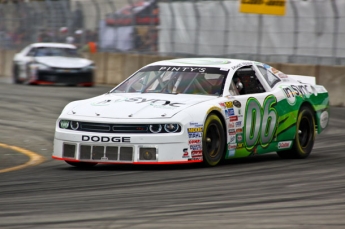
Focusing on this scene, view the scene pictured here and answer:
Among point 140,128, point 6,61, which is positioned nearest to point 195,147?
point 140,128

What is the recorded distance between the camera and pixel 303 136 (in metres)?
11.6

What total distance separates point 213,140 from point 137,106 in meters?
0.91

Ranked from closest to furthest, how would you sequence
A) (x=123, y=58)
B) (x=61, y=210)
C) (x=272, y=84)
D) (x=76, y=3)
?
(x=61, y=210)
(x=272, y=84)
(x=123, y=58)
(x=76, y=3)

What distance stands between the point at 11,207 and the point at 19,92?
16.6m

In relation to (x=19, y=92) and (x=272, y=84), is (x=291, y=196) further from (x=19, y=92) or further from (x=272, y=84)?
(x=19, y=92)

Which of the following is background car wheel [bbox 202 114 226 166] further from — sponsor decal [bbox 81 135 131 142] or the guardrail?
the guardrail

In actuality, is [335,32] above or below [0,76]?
above

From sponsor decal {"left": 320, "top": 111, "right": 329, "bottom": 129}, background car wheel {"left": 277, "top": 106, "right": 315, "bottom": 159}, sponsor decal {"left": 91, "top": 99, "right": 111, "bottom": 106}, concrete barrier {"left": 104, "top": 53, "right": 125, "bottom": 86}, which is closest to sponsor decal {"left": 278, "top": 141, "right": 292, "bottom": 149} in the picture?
background car wheel {"left": 277, "top": 106, "right": 315, "bottom": 159}

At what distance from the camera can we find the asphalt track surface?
6383 mm

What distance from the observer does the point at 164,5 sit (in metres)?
28.8

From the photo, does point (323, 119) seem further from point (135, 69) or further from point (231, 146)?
point (135, 69)

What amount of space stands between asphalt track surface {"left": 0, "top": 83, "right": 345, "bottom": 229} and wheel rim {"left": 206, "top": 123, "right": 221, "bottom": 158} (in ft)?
0.60

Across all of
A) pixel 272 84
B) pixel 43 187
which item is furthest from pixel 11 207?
pixel 272 84

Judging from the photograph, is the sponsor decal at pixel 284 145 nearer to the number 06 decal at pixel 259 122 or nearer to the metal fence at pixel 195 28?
the number 06 decal at pixel 259 122
